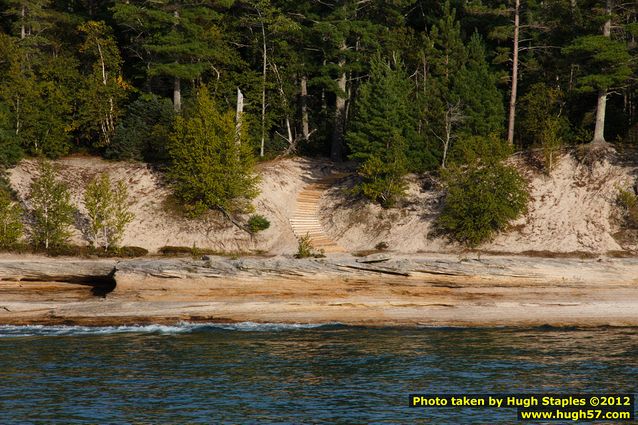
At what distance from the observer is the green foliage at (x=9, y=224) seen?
149 ft

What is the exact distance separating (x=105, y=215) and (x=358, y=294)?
1658 centimetres

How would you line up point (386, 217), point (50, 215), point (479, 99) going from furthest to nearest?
point (479, 99) → point (386, 217) → point (50, 215)

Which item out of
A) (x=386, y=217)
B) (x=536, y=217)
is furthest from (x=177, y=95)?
(x=536, y=217)

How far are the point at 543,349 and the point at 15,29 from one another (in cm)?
4994

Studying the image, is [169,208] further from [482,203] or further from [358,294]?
[482,203]

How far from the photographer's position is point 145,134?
187ft

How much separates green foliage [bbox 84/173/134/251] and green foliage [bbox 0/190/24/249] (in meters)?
3.86

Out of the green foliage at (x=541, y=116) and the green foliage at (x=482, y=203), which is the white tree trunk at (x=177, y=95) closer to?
the green foliage at (x=482, y=203)

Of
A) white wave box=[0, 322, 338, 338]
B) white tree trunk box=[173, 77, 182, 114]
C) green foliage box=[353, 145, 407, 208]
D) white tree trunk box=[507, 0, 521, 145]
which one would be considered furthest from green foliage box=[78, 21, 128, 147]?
white tree trunk box=[507, 0, 521, 145]

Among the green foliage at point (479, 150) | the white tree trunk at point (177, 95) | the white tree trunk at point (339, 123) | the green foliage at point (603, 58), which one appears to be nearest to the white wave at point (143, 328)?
the green foliage at point (479, 150)

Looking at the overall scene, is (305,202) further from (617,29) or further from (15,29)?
(15,29)

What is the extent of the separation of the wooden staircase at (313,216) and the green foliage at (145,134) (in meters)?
10.1

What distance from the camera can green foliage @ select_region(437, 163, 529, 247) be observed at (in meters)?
45.7

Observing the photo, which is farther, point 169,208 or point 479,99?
point 479,99
